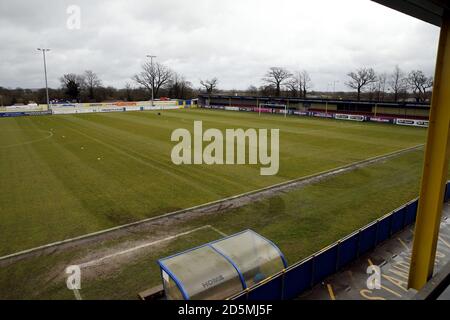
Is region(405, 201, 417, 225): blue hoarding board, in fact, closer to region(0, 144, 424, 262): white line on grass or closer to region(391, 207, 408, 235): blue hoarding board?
region(391, 207, 408, 235): blue hoarding board

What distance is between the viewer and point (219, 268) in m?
9.01

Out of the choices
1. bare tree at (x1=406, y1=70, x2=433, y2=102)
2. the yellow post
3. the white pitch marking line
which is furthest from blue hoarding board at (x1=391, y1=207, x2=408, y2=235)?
bare tree at (x1=406, y1=70, x2=433, y2=102)

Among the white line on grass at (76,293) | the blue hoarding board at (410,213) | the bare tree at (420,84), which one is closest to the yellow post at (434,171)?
the blue hoarding board at (410,213)

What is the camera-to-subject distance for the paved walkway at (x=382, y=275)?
10078 mm

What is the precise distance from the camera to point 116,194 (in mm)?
18984

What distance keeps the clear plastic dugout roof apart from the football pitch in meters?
7.07

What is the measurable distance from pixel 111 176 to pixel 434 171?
20172 millimetres

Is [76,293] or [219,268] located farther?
[76,293]

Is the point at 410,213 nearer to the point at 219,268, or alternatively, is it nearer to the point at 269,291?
the point at 269,291

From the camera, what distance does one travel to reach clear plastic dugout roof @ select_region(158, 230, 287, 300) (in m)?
8.53

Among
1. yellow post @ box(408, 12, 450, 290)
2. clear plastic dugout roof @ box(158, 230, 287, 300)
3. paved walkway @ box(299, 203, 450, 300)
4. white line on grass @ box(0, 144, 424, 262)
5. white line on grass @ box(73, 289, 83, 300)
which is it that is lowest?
white line on grass @ box(73, 289, 83, 300)

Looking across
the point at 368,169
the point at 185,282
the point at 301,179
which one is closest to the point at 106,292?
the point at 185,282

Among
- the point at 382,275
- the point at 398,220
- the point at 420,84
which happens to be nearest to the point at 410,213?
the point at 398,220
